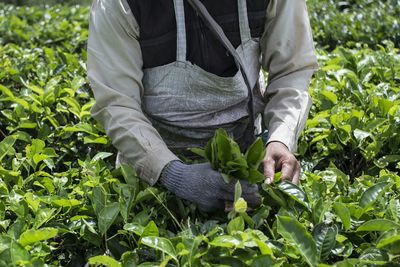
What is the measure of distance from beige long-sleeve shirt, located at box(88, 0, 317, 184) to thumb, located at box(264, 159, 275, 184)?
5.9 inches

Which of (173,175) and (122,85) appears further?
(122,85)

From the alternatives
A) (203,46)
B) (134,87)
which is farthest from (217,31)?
(134,87)

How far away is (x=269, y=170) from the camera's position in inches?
89.7

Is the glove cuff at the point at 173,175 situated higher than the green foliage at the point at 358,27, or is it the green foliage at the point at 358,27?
the glove cuff at the point at 173,175

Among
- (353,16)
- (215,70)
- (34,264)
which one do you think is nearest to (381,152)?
(215,70)

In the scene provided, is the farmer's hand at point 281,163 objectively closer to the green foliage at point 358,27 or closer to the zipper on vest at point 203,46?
the zipper on vest at point 203,46

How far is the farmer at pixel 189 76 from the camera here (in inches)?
96.9

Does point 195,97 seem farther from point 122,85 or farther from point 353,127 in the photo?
point 353,127

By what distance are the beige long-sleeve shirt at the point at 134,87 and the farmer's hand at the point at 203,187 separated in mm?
Result: 82

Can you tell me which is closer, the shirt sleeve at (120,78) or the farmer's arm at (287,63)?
the shirt sleeve at (120,78)

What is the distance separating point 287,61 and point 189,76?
0.41 m

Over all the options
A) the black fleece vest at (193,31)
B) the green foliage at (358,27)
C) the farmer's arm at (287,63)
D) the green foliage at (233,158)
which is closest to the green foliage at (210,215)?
the green foliage at (233,158)

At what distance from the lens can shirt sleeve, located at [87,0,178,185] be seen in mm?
2459

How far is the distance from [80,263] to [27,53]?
2.61 m
